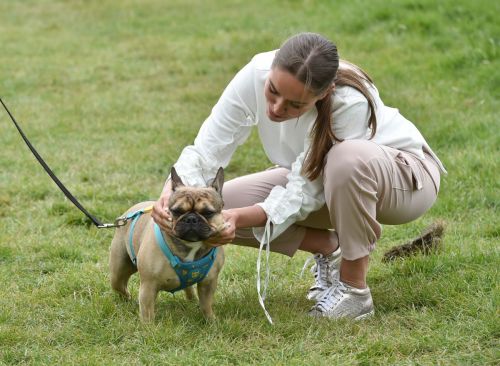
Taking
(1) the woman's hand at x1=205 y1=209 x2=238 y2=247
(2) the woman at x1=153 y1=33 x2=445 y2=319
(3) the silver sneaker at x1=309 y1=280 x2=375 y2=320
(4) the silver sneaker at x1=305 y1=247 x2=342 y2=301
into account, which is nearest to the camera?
(1) the woman's hand at x1=205 y1=209 x2=238 y2=247

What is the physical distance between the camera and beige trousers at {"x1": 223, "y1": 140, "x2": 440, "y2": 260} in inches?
170

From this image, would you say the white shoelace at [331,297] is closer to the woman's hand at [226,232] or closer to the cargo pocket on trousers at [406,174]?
the cargo pocket on trousers at [406,174]

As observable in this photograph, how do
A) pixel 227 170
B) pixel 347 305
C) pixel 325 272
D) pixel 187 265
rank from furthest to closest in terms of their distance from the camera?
1. pixel 227 170
2. pixel 325 272
3. pixel 347 305
4. pixel 187 265

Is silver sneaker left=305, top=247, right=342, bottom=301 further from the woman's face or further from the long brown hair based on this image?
the woman's face

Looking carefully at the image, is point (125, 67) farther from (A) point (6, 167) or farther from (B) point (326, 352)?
(B) point (326, 352)

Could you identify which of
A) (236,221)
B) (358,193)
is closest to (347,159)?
(358,193)

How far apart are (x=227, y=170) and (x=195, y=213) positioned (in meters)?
3.74

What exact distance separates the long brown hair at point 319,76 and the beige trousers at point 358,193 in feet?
0.24

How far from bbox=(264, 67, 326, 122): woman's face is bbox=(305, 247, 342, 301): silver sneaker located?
1.01 meters

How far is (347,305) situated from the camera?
15.0 ft

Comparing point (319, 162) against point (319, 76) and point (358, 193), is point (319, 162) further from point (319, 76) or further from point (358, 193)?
point (319, 76)

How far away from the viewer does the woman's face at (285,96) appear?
4.14 meters

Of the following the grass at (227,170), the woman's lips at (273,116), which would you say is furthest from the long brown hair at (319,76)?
the grass at (227,170)

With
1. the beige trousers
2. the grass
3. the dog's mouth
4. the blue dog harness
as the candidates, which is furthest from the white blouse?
the grass
